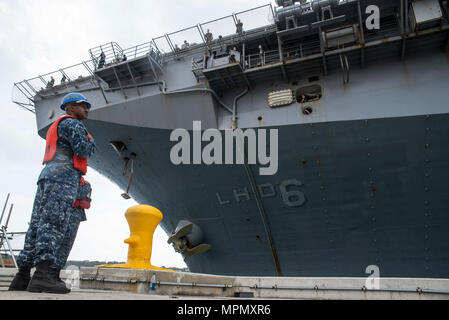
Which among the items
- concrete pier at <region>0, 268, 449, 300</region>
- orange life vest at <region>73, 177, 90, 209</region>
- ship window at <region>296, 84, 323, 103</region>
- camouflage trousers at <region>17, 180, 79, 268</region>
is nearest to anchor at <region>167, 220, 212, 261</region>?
ship window at <region>296, 84, 323, 103</region>

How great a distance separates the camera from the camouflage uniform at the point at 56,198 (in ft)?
8.57

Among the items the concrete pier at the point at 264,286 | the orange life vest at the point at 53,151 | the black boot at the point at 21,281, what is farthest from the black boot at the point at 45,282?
the concrete pier at the point at 264,286

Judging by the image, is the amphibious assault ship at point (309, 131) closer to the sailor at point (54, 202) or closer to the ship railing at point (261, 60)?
the ship railing at point (261, 60)

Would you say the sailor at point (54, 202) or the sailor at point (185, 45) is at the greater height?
the sailor at point (185, 45)

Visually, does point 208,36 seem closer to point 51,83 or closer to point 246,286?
point 51,83

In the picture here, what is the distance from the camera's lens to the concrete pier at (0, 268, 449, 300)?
2.93 meters

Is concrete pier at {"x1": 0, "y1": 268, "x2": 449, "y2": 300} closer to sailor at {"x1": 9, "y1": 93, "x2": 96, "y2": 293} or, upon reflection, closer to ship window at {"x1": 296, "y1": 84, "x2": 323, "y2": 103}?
sailor at {"x1": 9, "y1": 93, "x2": 96, "y2": 293}

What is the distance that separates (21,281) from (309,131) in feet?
20.2

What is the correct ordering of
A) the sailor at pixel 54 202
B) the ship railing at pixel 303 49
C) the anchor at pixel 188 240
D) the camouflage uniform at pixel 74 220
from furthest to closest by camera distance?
the anchor at pixel 188 240
the ship railing at pixel 303 49
the camouflage uniform at pixel 74 220
the sailor at pixel 54 202

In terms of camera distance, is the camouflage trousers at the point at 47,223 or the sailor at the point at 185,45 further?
the sailor at the point at 185,45

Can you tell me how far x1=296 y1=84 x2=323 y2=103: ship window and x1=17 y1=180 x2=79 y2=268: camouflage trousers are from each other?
6262 mm

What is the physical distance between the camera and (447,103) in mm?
6297
